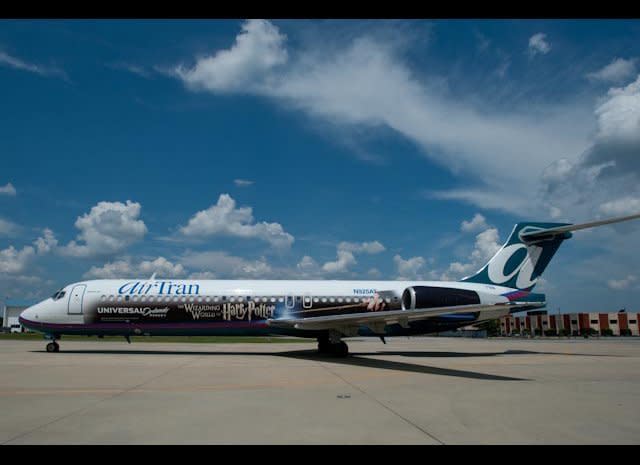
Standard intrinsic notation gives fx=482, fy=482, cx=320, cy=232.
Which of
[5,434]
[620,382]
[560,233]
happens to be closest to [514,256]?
[560,233]

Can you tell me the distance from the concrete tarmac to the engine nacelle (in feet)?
17.1

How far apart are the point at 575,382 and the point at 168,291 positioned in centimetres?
1529

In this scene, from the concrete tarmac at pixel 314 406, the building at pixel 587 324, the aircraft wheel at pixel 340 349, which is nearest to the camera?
the concrete tarmac at pixel 314 406

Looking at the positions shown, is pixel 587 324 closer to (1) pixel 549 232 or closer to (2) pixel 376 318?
(1) pixel 549 232

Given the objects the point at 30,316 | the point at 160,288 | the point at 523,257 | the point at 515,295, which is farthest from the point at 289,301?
the point at 523,257

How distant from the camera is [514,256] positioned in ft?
74.0

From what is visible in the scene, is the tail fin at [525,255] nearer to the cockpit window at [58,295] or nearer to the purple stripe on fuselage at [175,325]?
the purple stripe on fuselage at [175,325]

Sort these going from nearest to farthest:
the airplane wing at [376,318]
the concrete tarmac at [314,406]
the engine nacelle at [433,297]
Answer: the concrete tarmac at [314,406] → the airplane wing at [376,318] → the engine nacelle at [433,297]

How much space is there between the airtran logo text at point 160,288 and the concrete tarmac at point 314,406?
6025mm

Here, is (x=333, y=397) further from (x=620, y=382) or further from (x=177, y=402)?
(x=620, y=382)

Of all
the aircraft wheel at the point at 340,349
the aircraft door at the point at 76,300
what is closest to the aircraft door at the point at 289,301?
the aircraft wheel at the point at 340,349

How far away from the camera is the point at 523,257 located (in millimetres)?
22438

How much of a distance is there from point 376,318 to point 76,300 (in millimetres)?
12696

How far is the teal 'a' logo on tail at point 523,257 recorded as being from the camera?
22.3m
